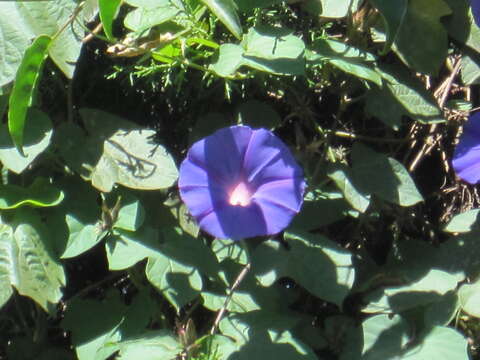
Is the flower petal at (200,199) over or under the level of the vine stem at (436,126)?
over

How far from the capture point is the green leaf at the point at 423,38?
153 centimetres

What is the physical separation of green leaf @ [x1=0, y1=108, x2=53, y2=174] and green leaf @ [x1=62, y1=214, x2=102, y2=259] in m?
0.12

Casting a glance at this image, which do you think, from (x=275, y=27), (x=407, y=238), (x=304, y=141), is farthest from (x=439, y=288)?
(x=275, y=27)

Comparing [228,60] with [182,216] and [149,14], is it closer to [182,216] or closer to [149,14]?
[149,14]

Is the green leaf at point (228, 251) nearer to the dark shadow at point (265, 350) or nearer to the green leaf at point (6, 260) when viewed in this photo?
the dark shadow at point (265, 350)

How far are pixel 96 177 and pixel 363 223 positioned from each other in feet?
1.55

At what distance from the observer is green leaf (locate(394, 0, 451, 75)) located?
153 cm

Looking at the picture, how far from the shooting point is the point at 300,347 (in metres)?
1.46

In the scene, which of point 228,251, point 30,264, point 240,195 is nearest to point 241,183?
point 240,195

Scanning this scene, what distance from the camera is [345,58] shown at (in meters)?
1.44

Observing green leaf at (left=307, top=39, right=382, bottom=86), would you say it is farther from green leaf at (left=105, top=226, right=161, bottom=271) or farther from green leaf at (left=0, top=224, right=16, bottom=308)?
green leaf at (left=0, top=224, right=16, bottom=308)

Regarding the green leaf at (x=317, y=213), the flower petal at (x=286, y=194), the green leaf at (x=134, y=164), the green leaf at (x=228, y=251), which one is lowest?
the green leaf at (x=228, y=251)

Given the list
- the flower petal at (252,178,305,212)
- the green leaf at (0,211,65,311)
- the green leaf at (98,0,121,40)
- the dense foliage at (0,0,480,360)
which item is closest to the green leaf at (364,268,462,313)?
the dense foliage at (0,0,480,360)

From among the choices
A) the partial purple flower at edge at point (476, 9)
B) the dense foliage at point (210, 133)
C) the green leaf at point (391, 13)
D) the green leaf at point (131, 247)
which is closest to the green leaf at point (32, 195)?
the dense foliage at point (210, 133)
